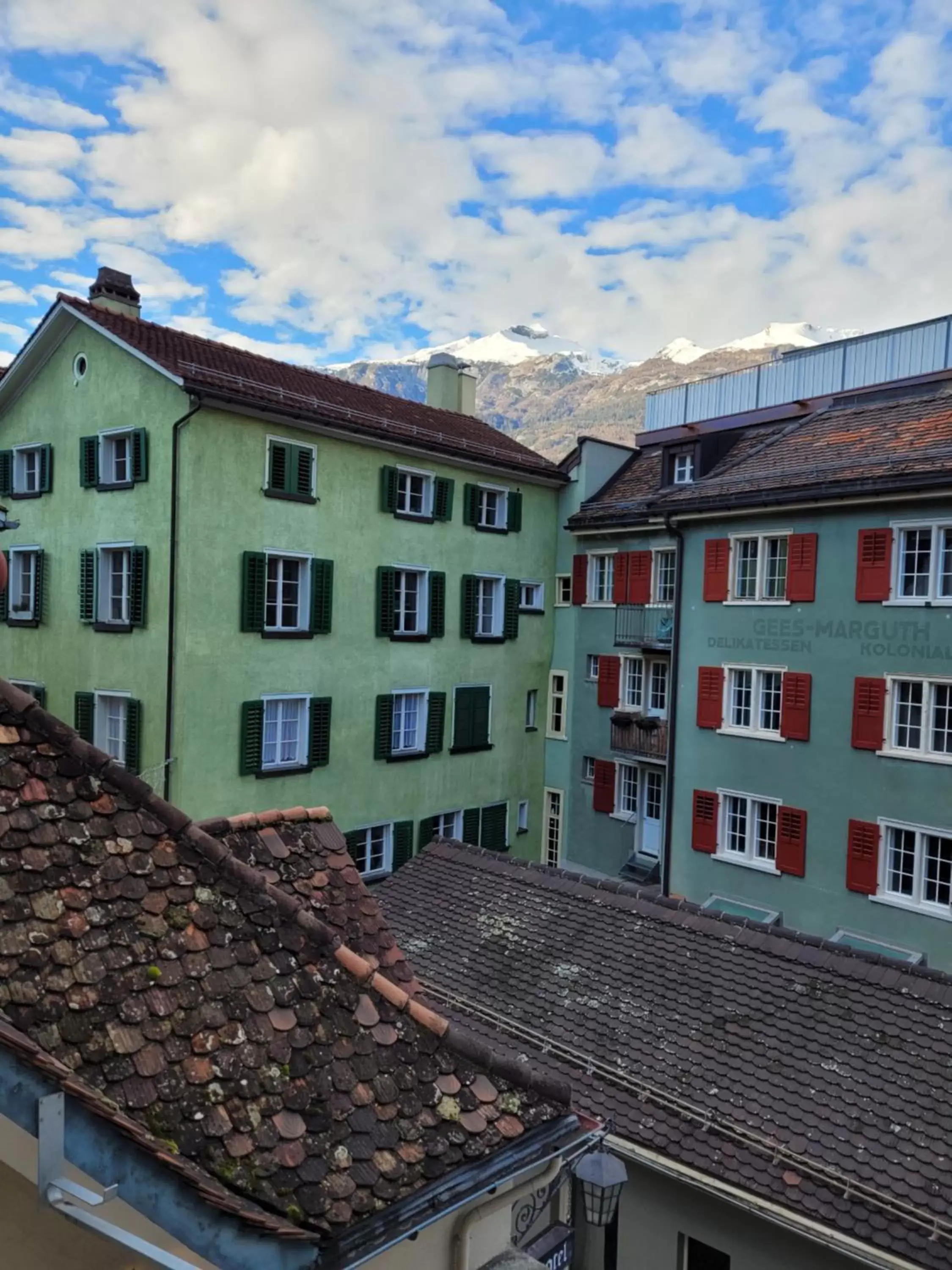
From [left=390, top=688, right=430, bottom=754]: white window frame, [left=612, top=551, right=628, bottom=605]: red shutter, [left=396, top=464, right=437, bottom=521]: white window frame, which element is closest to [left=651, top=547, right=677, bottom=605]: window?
[left=612, top=551, right=628, bottom=605]: red shutter

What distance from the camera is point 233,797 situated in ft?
63.0

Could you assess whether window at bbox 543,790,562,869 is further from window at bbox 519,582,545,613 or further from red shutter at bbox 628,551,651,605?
red shutter at bbox 628,551,651,605

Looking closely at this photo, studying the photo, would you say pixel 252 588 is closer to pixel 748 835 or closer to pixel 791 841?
pixel 748 835

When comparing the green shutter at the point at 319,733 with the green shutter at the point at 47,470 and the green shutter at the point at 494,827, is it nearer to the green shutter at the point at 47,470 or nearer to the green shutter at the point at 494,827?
the green shutter at the point at 494,827

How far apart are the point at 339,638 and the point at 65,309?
10045mm

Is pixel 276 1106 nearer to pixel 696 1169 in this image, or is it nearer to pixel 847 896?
pixel 696 1169

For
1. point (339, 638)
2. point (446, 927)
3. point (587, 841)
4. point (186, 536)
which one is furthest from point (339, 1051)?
point (587, 841)

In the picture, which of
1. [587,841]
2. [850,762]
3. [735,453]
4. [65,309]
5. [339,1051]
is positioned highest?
[65,309]

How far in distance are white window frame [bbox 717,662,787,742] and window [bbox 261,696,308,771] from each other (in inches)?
391

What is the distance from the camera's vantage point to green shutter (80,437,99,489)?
20281 millimetres

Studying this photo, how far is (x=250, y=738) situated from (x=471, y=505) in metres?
9.45

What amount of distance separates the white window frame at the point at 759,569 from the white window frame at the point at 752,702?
56.7 inches

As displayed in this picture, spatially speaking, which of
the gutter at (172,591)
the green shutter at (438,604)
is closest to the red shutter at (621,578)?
the green shutter at (438,604)

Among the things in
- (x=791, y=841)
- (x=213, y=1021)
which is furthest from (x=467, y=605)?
(x=213, y=1021)
